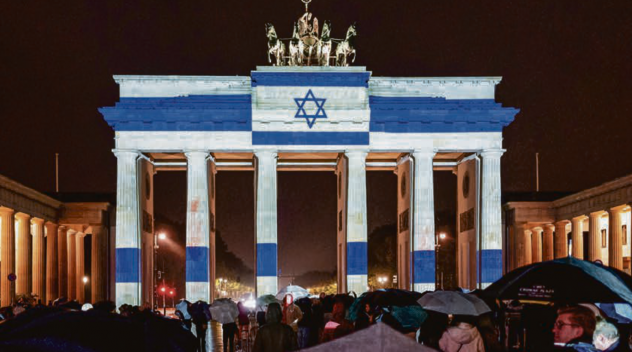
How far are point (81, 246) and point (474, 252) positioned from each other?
127 ft

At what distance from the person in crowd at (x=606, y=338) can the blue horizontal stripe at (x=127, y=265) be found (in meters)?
48.6

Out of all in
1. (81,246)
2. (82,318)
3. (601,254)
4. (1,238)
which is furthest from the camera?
(81,246)

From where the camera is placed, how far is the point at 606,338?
8141mm

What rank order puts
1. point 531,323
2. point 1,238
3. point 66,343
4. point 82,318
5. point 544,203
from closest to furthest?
point 66,343 → point 82,318 → point 531,323 → point 1,238 → point 544,203

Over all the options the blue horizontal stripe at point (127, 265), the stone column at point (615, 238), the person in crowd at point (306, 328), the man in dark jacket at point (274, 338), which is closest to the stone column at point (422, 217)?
the stone column at point (615, 238)

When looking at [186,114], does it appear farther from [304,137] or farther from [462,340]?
[462,340]

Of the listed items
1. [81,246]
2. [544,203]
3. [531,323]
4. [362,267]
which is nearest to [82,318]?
[531,323]

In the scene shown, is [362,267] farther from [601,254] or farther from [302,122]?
[601,254]

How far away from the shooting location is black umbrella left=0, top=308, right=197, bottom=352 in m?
4.93

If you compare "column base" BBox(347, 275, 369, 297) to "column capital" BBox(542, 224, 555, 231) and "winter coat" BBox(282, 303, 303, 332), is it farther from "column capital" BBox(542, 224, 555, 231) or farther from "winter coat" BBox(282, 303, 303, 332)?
"winter coat" BBox(282, 303, 303, 332)

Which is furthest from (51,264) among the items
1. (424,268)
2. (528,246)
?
(528,246)

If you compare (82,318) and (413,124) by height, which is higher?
(413,124)

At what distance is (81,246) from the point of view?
254ft

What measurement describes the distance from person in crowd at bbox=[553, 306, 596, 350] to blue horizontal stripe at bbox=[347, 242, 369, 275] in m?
46.1
